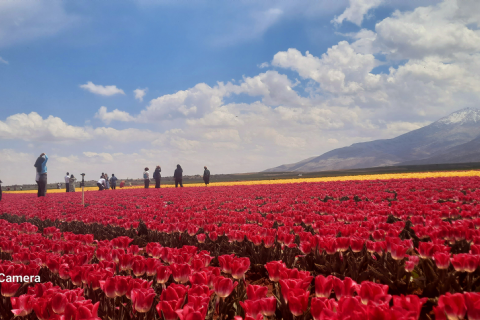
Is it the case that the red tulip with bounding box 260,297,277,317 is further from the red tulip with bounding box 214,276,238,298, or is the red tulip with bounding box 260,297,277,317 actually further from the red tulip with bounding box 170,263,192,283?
the red tulip with bounding box 170,263,192,283

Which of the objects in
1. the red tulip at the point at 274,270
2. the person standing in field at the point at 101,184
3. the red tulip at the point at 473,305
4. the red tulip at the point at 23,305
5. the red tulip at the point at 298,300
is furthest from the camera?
the person standing in field at the point at 101,184

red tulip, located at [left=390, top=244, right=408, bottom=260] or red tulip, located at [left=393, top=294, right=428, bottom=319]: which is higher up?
red tulip, located at [left=393, top=294, right=428, bottom=319]

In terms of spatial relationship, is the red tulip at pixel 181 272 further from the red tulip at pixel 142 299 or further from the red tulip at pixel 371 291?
the red tulip at pixel 371 291

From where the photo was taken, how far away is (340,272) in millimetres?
3672

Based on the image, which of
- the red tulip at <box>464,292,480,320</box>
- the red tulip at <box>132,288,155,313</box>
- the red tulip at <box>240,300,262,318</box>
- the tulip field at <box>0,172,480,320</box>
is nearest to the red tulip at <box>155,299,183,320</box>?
the tulip field at <box>0,172,480,320</box>

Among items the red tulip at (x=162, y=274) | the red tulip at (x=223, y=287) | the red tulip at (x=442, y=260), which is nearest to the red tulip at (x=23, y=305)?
the red tulip at (x=162, y=274)

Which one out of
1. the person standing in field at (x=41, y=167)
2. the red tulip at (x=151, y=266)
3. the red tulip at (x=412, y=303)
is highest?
the person standing in field at (x=41, y=167)

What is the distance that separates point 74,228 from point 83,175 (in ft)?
23.3

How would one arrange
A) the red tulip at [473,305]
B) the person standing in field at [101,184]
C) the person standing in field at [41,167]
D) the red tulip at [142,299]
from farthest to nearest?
the person standing in field at [101,184] < the person standing in field at [41,167] < the red tulip at [142,299] < the red tulip at [473,305]

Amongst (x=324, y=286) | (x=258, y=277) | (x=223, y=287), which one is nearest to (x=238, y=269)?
(x=223, y=287)

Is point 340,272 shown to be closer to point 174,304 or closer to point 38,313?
point 174,304

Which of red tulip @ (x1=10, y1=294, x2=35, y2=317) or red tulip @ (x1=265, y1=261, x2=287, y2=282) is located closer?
red tulip @ (x1=10, y1=294, x2=35, y2=317)

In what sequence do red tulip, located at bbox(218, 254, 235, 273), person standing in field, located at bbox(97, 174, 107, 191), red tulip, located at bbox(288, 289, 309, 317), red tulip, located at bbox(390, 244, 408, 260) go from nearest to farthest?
red tulip, located at bbox(288, 289, 309, 317) < red tulip, located at bbox(218, 254, 235, 273) < red tulip, located at bbox(390, 244, 408, 260) < person standing in field, located at bbox(97, 174, 107, 191)

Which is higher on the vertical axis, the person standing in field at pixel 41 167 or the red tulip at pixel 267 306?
the person standing in field at pixel 41 167
